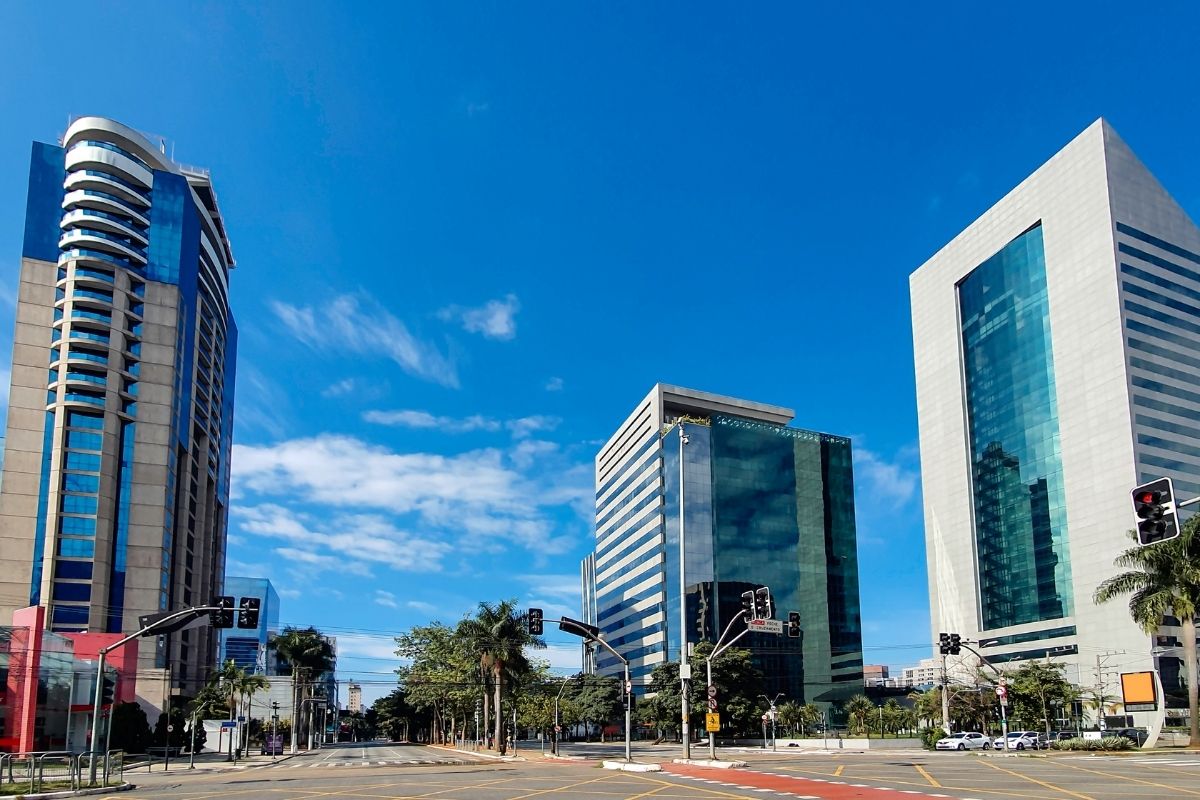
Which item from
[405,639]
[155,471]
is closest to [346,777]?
[405,639]

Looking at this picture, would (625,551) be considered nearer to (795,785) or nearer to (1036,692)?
(1036,692)

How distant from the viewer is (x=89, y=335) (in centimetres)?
11375

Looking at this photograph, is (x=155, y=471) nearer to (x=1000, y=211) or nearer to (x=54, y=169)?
(x=54, y=169)

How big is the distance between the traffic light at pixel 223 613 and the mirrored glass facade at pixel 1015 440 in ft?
423

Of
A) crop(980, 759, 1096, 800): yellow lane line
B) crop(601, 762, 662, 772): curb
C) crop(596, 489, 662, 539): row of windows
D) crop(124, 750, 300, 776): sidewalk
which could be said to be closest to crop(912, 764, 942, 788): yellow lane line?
crop(980, 759, 1096, 800): yellow lane line

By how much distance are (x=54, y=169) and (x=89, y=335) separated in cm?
2381

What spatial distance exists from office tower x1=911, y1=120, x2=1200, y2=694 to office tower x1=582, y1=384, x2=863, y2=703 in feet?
68.5

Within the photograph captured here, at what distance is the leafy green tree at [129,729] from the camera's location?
261 ft

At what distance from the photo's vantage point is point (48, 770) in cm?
3759

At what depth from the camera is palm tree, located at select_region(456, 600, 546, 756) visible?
2928 inches

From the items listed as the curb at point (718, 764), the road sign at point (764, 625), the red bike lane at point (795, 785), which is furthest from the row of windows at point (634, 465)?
the road sign at point (764, 625)

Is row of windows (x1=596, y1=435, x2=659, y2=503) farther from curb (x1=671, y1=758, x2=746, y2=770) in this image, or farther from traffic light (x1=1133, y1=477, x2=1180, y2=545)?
traffic light (x1=1133, y1=477, x2=1180, y2=545)

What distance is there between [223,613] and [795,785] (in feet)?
74.0

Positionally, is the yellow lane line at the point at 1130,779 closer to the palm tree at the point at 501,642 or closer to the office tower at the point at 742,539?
the palm tree at the point at 501,642
